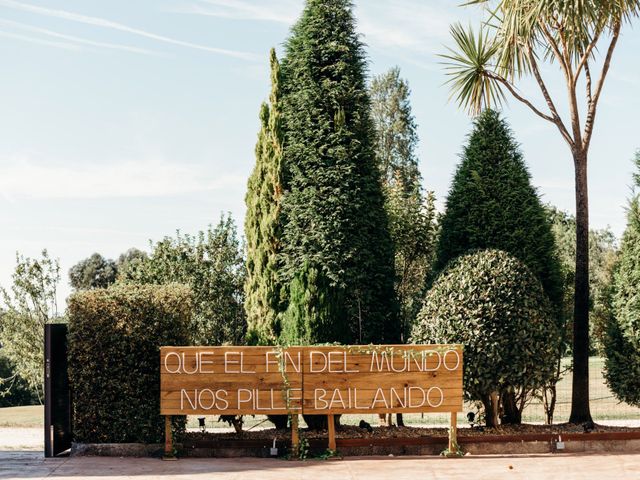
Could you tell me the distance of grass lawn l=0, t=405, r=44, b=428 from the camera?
20938mm

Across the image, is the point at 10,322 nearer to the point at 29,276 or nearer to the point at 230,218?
the point at 29,276

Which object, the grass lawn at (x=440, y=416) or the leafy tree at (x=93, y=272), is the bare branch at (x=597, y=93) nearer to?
the grass lawn at (x=440, y=416)

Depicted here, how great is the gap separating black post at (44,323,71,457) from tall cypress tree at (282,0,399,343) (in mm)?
3625

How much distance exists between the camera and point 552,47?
573 inches

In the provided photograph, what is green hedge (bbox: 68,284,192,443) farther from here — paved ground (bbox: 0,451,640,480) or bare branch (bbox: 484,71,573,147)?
bare branch (bbox: 484,71,573,147)

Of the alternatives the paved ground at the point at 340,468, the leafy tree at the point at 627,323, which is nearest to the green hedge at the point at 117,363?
the paved ground at the point at 340,468

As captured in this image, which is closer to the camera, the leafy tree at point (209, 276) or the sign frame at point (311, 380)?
the sign frame at point (311, 380)

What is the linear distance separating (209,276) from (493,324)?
7.85 meters

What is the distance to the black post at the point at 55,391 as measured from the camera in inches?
459

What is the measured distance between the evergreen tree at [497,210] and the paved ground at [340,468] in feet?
11.6

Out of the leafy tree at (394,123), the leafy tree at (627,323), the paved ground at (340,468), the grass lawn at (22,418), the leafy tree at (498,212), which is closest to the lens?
the paved ground at (340,468)

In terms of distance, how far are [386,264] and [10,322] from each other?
44.0ft

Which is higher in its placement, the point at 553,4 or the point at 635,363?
the point at 553,4

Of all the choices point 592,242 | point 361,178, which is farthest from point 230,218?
point 592,242
